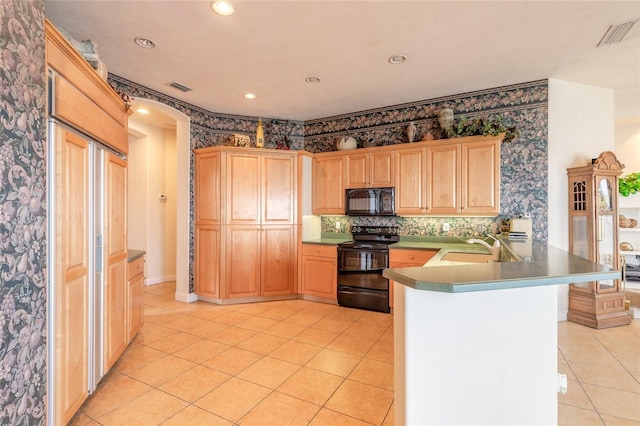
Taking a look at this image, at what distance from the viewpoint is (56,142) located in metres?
1.58

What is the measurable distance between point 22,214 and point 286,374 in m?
1.96

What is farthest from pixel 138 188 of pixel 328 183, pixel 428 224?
pixel 428 224

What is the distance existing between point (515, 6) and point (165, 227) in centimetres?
581

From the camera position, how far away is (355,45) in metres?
2.77

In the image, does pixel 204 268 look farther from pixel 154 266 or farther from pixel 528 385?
pixel 528 385

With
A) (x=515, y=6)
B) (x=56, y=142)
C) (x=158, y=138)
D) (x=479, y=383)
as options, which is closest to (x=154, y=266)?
(x=158, y=138)

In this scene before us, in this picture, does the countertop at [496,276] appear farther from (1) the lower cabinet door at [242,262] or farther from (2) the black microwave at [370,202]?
(1) the lower cabinet door at [242,262]

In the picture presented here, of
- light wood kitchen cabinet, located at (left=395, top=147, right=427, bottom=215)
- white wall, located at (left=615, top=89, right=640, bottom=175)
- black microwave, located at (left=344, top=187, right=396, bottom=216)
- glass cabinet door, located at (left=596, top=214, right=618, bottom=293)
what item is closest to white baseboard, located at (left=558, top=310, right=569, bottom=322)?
glass cabinet door, located at (left=596, top=214, right=618, bottom=293)

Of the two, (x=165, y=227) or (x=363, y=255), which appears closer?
(x=363, y=255)

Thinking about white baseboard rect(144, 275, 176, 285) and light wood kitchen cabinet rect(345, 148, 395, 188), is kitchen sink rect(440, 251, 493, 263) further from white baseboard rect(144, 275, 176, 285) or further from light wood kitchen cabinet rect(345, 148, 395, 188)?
white baseboard rect(144, 275, 176, 285)

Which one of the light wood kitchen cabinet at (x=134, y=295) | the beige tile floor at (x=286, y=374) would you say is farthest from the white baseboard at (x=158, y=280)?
the light wood kitchen cabinet at (x=134, y=295)

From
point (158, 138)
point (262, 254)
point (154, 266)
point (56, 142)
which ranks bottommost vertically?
point (154, 266)

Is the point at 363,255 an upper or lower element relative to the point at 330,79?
lower

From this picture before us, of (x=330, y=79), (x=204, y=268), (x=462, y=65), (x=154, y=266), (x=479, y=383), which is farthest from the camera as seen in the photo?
(x=154, y=266)
